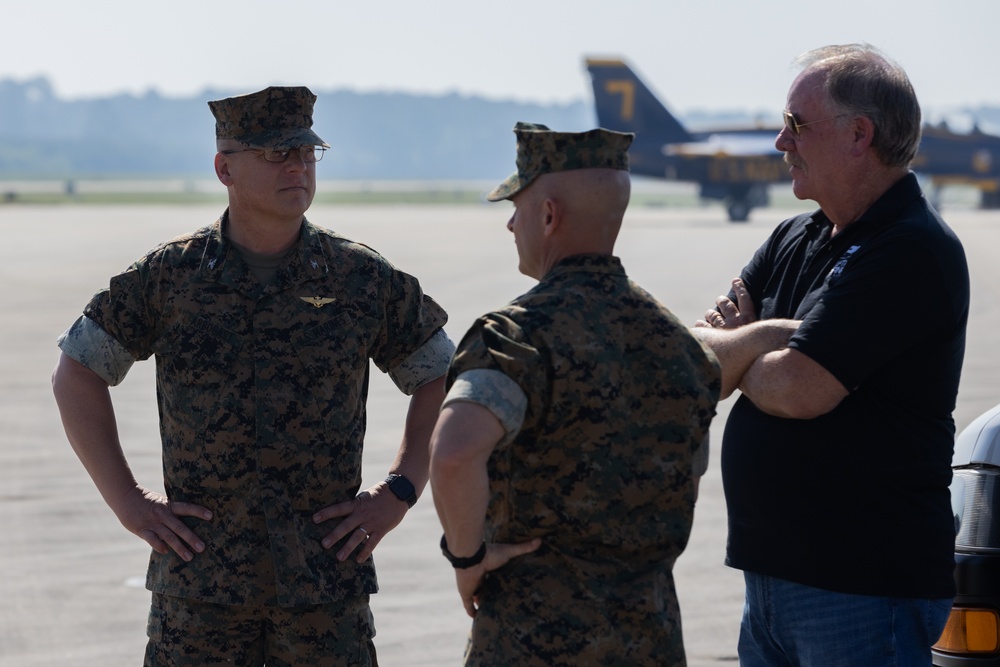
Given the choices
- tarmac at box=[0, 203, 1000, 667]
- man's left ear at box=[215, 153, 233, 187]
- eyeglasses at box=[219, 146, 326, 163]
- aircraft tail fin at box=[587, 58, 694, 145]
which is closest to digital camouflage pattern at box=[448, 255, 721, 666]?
tarmac at box=[0, 203, 1000, 667]

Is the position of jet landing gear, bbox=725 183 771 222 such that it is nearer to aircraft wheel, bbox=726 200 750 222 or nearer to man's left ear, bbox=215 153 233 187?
aircraft wheel, bbox=726 200 750 222

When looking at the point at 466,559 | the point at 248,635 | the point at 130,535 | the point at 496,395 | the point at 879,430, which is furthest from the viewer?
the point at 130,535

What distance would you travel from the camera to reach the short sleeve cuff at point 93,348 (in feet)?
10.4

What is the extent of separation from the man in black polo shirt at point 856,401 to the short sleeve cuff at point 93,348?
4.99ft

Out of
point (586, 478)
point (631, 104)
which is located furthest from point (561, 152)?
point (631, 104)

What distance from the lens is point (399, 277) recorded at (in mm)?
3340

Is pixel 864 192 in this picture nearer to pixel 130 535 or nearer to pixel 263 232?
pixel 263 232

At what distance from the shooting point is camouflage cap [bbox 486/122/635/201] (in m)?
2.44

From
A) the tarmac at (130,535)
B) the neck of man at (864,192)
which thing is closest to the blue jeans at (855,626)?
the tarmac at (130,535)

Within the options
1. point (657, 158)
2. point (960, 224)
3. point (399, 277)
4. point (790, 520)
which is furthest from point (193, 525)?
point (657, 158)

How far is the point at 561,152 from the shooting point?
2.44 meters

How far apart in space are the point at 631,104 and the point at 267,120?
5942cm

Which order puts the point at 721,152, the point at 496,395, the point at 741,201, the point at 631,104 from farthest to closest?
the point at 631,104
the point at 721,152
the point at 741,201
the point at 496,395

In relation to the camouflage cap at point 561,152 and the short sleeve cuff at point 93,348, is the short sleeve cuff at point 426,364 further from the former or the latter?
the camouflage cap at point 561,152
